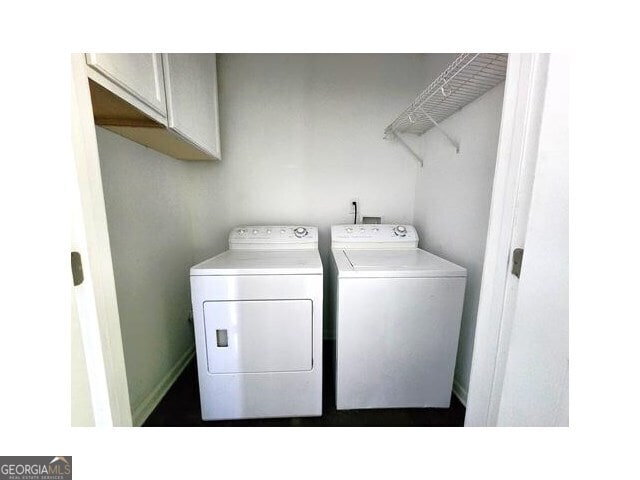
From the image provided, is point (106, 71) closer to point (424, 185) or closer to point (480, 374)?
point (480, 374)

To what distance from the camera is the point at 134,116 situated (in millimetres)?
1009

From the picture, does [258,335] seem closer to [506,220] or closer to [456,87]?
[506,220]

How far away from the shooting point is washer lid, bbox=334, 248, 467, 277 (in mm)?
1288

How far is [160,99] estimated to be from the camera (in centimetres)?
104

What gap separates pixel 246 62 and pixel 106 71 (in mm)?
1578

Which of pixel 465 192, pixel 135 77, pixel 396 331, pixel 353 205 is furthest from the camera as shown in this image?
pixel 353 205

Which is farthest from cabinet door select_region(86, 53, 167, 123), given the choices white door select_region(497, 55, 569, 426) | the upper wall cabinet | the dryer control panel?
the dryer control panel

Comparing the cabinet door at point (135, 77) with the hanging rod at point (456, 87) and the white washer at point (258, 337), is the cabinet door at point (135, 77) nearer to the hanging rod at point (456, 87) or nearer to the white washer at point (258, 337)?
the white washer at point (258, 337)

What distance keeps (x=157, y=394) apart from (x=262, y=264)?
1.16 m

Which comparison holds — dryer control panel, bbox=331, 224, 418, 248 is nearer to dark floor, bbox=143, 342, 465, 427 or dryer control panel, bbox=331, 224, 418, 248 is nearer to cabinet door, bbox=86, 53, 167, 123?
dark floor, bbox=143, 342, 465, 427

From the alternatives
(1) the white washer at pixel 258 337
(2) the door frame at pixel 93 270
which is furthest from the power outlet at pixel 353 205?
(2) the door frame at pixel 93 270

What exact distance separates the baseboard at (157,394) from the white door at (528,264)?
1791mm

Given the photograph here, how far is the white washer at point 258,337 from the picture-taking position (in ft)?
4.09

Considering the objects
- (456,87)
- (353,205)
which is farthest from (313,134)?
(456,87)
